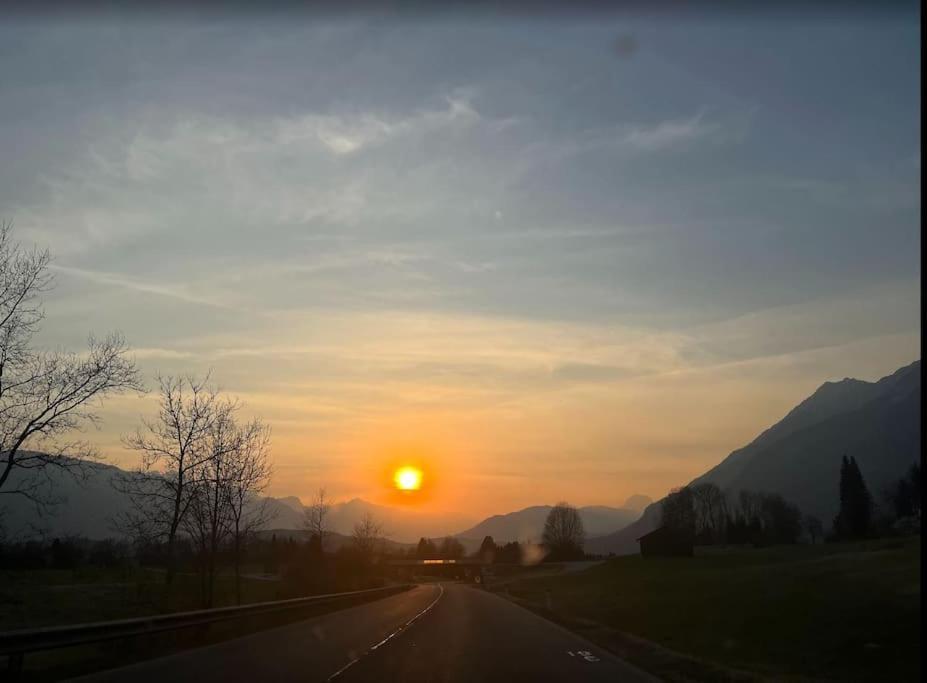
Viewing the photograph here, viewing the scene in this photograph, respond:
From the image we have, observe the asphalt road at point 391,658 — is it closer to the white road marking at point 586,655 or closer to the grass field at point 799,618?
the white road marking at point 586,655

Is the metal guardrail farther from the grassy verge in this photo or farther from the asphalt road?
the asphalt road

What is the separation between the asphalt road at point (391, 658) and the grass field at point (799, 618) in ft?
12.8

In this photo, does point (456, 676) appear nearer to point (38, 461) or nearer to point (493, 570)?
point (38, 461)

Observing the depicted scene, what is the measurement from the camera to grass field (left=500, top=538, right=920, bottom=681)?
21.8 m

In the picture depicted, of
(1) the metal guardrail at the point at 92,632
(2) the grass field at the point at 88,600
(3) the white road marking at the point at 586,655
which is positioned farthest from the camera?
(2) the grass field at the point at 88,600

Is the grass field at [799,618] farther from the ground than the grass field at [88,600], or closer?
closer

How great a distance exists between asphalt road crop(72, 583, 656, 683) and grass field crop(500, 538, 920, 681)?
3.91m

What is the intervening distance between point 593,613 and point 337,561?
3702 cm

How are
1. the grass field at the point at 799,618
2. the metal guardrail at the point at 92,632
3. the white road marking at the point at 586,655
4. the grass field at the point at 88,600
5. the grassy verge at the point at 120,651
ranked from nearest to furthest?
the metal guardrail at the point at 92,632
the grassy verge at the point at 120,651
the white road marking at the point at 586,655
the grass field at the point at 799,618
the grass field at the point at 88,600

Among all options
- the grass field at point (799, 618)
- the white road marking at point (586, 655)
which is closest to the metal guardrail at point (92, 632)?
the white road marking at point (586, 655)

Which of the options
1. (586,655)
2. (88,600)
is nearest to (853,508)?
(88,600)

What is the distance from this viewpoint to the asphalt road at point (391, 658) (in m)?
16.5

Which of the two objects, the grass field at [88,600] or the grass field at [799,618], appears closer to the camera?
the grass field at [799,618]

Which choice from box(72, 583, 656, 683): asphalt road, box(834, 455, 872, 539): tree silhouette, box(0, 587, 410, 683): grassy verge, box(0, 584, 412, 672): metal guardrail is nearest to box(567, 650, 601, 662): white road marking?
box(72, 583, 656, 683): asphalt road
